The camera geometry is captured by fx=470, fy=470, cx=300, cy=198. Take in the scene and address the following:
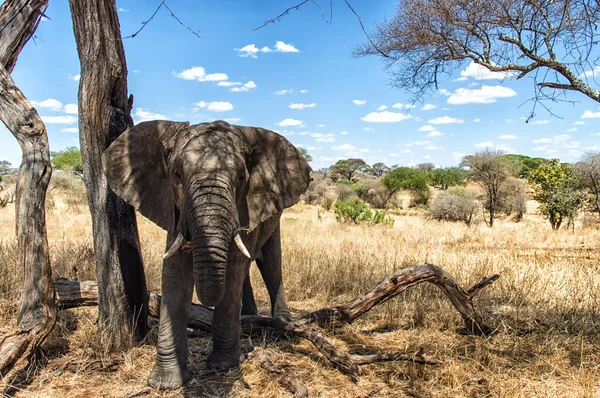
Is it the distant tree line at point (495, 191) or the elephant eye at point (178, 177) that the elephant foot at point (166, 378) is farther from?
the distant tree line at point (495, 191)

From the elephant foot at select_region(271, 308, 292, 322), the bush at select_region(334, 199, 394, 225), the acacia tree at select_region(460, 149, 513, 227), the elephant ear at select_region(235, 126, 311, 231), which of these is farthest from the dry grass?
the acacia tree at select_region(460, 149, 513, 227)

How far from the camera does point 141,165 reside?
145 inches

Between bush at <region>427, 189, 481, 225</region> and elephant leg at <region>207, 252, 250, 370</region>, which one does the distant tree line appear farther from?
elephant leg at <region>207, 252, 250, 370</region>

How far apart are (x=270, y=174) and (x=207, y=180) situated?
927 millimetres

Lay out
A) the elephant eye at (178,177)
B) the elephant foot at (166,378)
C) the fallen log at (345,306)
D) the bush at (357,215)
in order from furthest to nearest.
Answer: the bush at (357,215) → the fallen log at (345,306) → the elephant foot at (166,378) → the elephant eye at (178,177)

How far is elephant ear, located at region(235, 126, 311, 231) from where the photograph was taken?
12.5 feet

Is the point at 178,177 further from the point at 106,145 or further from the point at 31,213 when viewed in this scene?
the point at 31,213

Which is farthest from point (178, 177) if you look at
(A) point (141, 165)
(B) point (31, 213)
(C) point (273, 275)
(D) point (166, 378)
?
(C) point (273, 275)

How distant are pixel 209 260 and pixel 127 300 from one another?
1.75 m

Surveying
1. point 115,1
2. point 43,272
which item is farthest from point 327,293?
point 115,1

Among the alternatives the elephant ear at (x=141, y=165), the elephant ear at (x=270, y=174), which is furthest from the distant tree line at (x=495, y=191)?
the elephant ear at (x=141, y=165)

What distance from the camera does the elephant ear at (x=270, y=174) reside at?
12.5ft

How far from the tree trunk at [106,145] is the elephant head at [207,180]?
0.56 m

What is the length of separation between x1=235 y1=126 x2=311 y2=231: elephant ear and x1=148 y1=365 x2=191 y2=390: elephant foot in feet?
4.00
